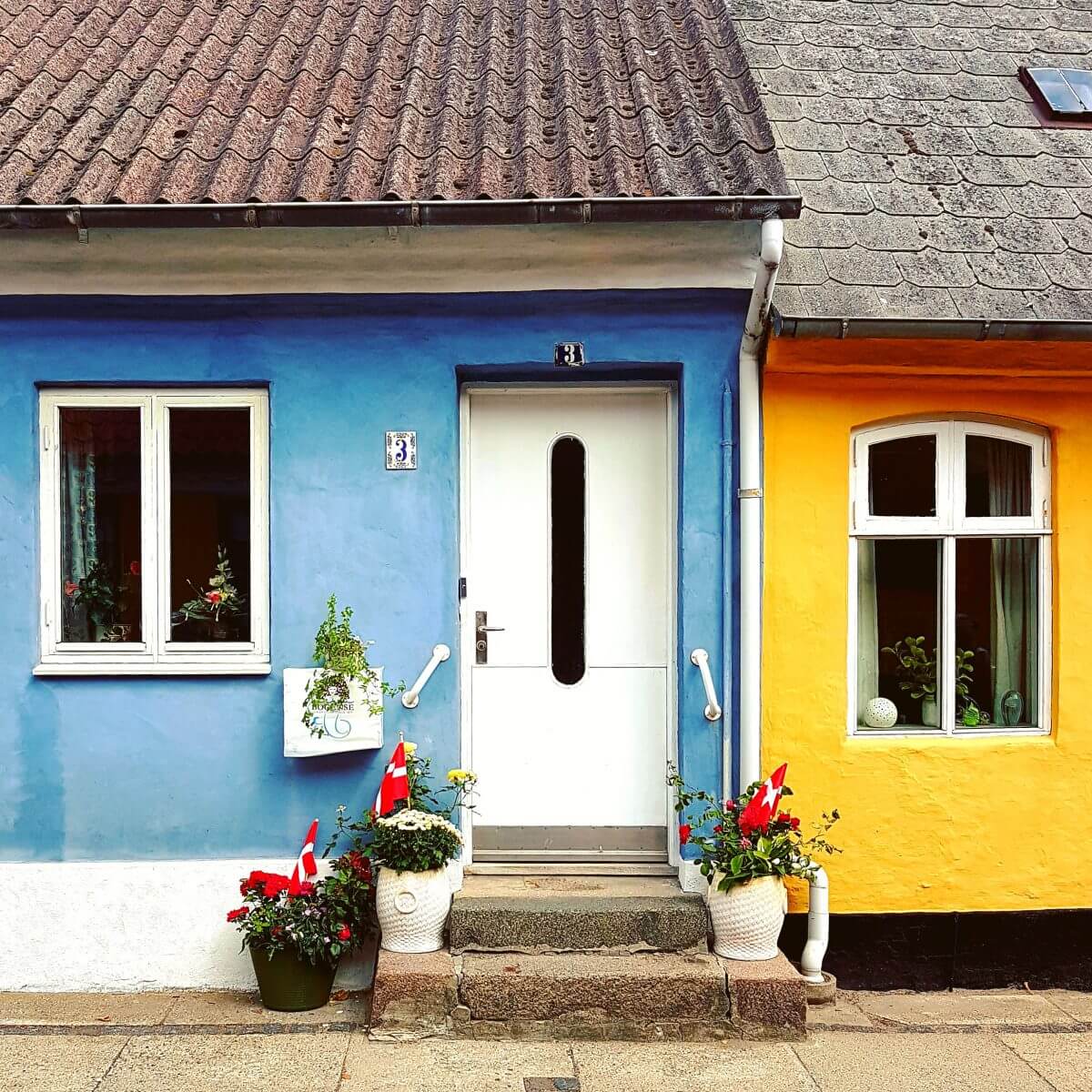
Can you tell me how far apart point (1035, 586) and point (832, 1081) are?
2.62 metres

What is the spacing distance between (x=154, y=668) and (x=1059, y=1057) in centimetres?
434

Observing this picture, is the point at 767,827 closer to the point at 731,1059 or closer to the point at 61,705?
the point at 731,1059

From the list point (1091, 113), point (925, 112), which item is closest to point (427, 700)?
point (925, 112)

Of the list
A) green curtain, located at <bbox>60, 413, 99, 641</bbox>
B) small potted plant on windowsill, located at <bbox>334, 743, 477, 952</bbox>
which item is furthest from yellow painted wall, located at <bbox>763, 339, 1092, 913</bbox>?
green curtain, located at <bbox>60, 413, 99, 641</bbox>

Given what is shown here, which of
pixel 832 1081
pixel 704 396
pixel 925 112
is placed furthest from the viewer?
pixel 925 112

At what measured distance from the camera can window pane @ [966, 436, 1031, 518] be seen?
587cm

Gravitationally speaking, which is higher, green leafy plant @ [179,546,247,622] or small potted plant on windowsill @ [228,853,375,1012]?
green leafy plant @ [179,546,247,622]

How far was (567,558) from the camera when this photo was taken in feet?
19.7

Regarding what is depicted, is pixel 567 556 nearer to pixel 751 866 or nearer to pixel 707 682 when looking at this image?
pixel 707 682

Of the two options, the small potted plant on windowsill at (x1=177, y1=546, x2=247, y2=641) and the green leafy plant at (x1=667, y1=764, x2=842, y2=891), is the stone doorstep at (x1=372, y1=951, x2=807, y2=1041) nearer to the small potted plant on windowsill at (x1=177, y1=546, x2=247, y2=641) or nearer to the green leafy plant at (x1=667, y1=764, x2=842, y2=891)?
the green leafy plant at (x1=667, y1=764, x2=842, y2=891)

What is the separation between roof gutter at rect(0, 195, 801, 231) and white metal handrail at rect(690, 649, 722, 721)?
1988 millimetres

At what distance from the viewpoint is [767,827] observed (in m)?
5.31

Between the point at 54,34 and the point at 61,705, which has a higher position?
the point at 54,34

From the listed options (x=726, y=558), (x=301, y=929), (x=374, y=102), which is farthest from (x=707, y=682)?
A: (x=374, y=102)
